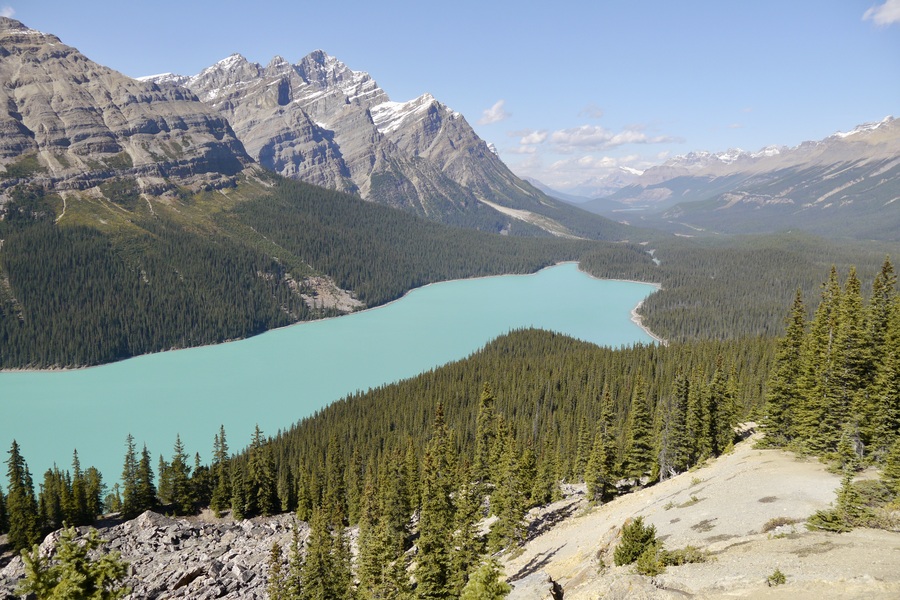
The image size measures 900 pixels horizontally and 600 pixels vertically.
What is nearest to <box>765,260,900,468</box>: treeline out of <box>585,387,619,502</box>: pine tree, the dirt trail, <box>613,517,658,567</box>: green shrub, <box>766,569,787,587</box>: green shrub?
the dirt trail

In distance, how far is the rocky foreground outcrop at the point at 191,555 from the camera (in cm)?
4956

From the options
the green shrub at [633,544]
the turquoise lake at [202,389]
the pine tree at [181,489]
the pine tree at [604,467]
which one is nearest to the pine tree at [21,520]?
the pine tree at [181,489]

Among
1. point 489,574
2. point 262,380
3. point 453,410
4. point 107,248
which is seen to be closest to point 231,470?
point 453,410

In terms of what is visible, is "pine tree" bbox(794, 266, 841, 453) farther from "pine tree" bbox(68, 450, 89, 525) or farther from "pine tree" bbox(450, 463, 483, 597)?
"pine tree" bbox(68, 450, 89, 525)

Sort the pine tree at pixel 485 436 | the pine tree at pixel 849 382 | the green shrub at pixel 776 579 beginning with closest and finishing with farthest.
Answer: the green shrub at pixel 776 579 < the pine tree at pixel 849 382 < the pine tree at pixel 485 436

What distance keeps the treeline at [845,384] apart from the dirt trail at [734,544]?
8.70 feet

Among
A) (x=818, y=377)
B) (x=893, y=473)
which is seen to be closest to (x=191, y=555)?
(x=893, y=473)

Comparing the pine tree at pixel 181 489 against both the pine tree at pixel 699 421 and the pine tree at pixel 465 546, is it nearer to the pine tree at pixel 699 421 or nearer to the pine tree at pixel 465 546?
the pine tree at pixel 465 546

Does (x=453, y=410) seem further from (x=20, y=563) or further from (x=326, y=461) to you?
(x=20, y=563)

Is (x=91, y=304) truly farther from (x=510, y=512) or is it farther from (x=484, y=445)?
(x=510, y=512)

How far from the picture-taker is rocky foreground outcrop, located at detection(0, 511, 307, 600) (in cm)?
4956

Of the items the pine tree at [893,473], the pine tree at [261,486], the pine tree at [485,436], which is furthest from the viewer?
the pine tree at [261,486]

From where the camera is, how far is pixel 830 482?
107ft

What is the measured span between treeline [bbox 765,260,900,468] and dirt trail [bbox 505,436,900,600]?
8.70ft
